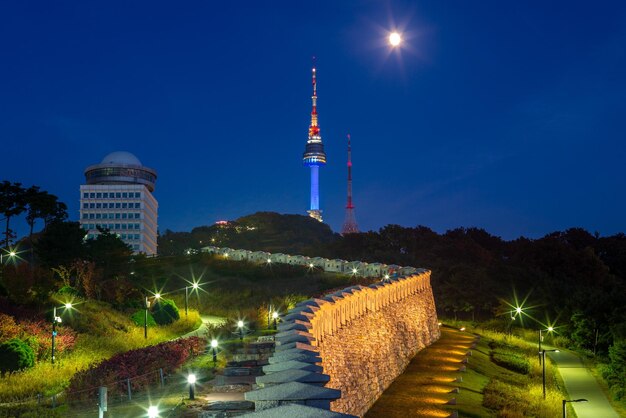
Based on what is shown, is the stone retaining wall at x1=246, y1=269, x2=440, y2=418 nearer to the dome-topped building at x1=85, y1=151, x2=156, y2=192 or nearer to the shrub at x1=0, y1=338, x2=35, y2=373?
the shrub at x1=0, y1=338, x2=35, y2=373

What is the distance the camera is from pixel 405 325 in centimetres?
4134

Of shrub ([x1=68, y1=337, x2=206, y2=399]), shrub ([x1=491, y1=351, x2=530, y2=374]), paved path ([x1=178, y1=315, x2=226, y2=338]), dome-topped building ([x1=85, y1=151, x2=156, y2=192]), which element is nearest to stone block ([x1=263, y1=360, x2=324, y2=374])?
shrub ([x1=68, y1=337, x2=206, y2=399])

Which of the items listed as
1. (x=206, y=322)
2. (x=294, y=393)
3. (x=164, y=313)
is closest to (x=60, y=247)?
(x=164, y=313)

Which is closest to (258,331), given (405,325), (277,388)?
(405,325)

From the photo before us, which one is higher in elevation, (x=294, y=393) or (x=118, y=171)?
(x=118, y=171)

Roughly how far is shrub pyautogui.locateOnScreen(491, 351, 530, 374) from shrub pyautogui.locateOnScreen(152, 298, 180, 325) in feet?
69.4

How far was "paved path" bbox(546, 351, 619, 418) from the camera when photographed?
1358 inches

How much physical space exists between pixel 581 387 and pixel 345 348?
2137 centimetres

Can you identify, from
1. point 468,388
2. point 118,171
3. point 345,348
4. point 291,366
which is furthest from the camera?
point 118,171

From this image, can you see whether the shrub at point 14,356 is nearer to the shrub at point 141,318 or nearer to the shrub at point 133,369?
the shrub at point 133,369

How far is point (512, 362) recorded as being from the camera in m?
43.8

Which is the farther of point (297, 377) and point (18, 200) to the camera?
point (18, 200)

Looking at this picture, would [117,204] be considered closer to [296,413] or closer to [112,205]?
[112,205]

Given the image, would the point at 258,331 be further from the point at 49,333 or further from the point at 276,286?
the point at 276,286
